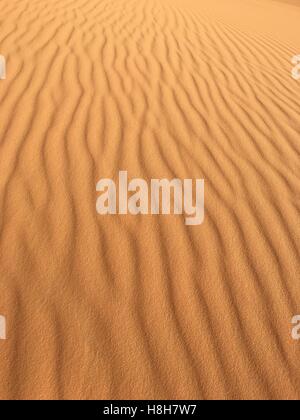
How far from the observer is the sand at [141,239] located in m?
1.61

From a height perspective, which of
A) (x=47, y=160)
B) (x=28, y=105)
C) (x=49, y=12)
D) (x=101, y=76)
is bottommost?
(x=47, y=160)

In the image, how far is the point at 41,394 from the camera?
1.48m

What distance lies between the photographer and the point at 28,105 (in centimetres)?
309

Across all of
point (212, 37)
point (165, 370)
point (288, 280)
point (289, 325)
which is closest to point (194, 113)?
point (288, 280)

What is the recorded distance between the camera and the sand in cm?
161

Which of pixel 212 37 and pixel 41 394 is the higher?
pixel 212 37

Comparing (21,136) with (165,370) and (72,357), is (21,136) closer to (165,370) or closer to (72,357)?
(72,357)

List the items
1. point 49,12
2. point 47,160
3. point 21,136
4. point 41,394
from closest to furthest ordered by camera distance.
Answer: point 41,394 → point 47,160 → point 21,136 → point 49,12

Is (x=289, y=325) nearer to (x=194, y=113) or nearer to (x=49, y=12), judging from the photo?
(x=194, y=113)

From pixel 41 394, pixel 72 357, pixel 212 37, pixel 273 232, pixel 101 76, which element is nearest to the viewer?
pixel 41 394

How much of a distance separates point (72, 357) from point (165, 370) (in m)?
0.40

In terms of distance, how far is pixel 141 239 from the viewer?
2.12 m
